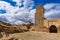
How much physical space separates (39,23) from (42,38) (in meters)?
14.1

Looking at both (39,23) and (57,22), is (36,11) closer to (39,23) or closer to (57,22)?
(39,23)

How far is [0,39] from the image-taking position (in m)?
16.7

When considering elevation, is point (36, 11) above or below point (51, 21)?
above

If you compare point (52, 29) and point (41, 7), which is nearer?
point (52, 29)

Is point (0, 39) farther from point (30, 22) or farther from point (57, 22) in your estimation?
point (30, 22)

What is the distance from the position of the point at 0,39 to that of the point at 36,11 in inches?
637

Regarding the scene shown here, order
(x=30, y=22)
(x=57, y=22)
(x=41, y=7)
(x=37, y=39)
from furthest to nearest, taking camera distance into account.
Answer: (x=30, y=22) < (x=41, y=7) < (x=57, y=22) < (x=37, y=39)

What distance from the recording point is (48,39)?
16.5 meters

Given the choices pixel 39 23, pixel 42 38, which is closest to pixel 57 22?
pixel 39 23

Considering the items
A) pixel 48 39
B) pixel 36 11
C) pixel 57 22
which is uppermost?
pixel 36 11

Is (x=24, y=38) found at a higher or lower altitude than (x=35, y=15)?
lower

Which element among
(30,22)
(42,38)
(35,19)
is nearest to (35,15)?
→ (35,19)

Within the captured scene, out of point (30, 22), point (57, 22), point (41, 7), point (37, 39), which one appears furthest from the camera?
point (30, 22)

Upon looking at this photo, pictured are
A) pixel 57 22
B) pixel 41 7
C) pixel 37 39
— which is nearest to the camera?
pixel 37 39
